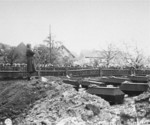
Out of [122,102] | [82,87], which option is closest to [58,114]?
[122,102]

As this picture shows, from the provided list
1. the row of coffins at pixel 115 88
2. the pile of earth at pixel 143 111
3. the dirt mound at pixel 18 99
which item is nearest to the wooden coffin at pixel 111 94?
the row of coffins at pixel 115 88

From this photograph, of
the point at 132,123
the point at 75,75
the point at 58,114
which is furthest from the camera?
the point at 75,75

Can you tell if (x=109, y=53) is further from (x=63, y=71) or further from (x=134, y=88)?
(x=134, y=88)

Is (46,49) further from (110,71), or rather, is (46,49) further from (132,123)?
(132,123)

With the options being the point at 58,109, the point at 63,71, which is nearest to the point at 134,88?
the point at 58,109

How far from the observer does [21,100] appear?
7695mm

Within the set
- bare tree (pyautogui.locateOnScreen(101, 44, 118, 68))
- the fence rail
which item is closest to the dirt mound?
the fence rail

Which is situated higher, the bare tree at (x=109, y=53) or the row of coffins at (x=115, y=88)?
the bare tree at (x=109, y=53)

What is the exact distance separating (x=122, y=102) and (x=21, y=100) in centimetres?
419

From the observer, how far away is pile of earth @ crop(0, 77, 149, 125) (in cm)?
531

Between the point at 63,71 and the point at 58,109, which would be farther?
the point at 63,71

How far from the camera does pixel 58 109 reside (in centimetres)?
615

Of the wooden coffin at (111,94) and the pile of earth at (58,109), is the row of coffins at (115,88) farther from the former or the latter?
the pile of earth at (58,109)

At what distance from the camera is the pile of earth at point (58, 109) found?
5314 millimetres
